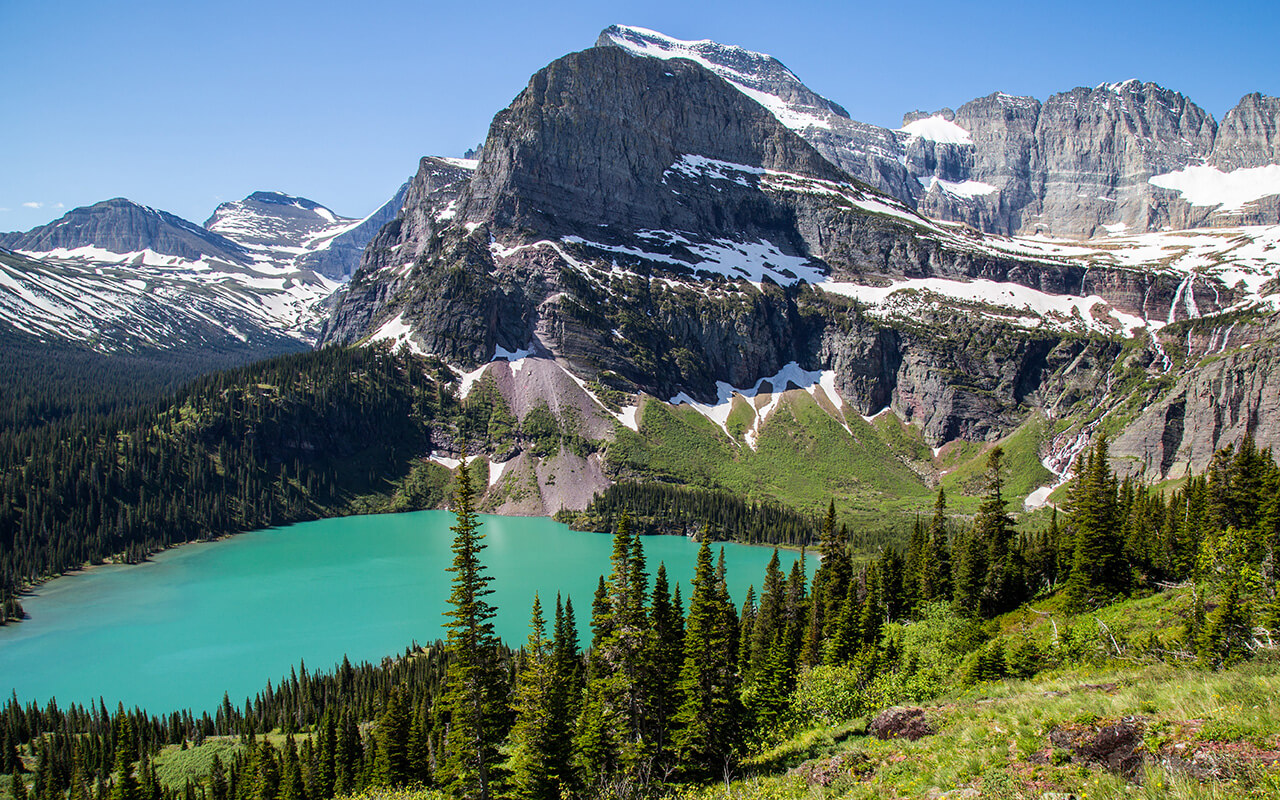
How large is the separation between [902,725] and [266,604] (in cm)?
8680

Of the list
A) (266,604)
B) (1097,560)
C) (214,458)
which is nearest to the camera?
(1097,560)

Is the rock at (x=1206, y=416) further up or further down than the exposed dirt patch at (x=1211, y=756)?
further up

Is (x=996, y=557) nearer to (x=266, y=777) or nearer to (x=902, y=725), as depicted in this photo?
(x=902, y=725)

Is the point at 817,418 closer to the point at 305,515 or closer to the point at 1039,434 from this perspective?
the point at 1039,434

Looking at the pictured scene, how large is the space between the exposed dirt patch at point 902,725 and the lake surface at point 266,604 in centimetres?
5910

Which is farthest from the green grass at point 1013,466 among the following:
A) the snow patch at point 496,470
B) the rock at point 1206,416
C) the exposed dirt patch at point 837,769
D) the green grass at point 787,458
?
the exposed dirt patch at point 837,769

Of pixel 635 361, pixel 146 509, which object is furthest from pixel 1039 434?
pixel 146 509

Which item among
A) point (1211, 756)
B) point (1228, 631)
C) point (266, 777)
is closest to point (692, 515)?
point (266, 777)

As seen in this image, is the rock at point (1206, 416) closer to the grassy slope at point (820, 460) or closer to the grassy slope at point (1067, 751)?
the grassy slope at point (820, 460)

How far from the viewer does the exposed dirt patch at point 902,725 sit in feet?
59.1

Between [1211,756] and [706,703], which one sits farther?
[706,703]

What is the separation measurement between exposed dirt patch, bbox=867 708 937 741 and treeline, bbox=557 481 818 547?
104725 mm

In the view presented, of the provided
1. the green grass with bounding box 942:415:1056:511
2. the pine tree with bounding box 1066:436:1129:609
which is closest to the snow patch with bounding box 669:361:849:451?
the green grass with bounding box 942:415:1056:511

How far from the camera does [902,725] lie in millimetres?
19219
